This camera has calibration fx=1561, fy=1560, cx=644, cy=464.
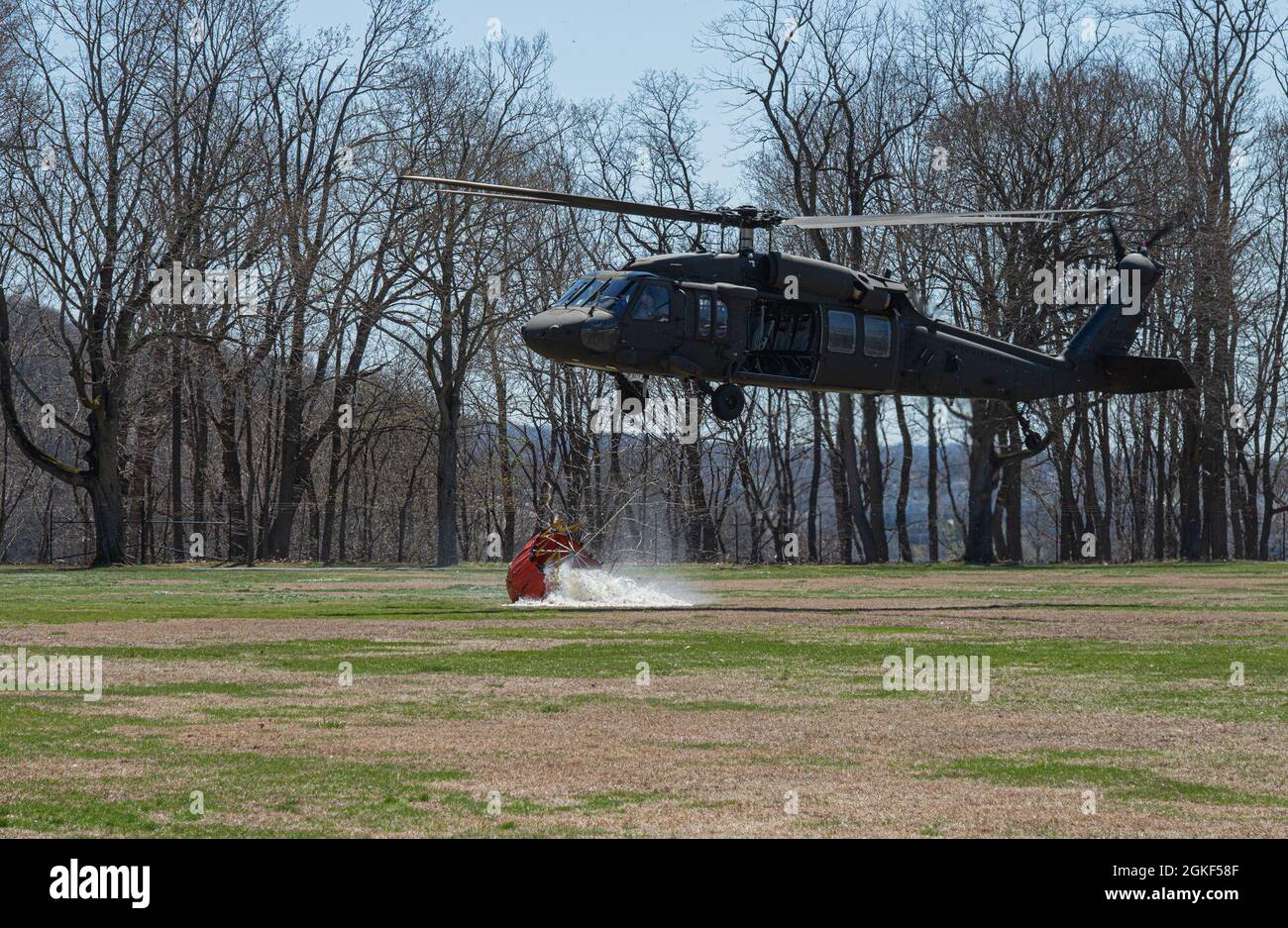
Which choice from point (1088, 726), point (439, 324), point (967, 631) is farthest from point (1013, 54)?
point (1088, 726)

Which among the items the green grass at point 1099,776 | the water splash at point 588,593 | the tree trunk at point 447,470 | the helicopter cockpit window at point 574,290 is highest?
the helicopter cockpit window at point 574,290

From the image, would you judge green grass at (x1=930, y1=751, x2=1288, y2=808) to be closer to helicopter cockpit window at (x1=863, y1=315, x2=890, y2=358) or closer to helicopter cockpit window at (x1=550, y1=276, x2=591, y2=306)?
helicopter cockpit window at (x1=550, y1=276, x2=591, y2=306)

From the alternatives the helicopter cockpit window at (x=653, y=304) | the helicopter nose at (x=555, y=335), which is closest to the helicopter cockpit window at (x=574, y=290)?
the helicopter nose at (x=555, y=335)

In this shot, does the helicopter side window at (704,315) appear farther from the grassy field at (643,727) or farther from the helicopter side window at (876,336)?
the grassy field at (643,727)

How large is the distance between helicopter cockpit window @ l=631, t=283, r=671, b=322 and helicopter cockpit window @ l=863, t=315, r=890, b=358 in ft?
15.4

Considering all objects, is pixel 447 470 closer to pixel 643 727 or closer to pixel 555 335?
pixel 555 335

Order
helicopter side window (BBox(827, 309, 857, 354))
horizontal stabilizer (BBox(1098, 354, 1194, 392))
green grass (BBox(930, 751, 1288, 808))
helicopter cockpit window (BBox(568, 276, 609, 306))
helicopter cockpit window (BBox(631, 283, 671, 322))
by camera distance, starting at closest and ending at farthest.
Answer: green grass (BBox(930, 751, 1288, 808)) < helicopter cockpit window (BBox(631, 283, 671, 322)) < helicopter cockpit window (BBox(568, 276, 609, 306)) < helicopter side window (BBox(827, 309, 857, 354)) < horizontal stabilizer (BBox(1098, 354, 1194, 392))

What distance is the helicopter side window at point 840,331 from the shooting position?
3095 cm

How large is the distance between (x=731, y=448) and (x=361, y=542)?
18.0 meters

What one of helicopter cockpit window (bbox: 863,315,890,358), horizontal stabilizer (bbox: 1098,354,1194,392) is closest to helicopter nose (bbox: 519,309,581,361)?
helicopter cockpit window (bbox: 863,315,890,358)

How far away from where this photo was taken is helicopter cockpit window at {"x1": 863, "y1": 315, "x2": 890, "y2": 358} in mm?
31500

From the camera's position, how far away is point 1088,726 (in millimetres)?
14047

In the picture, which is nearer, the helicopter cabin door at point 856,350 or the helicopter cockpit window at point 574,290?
the helicopter cockpit window at point 574,290

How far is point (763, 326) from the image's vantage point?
30.5 meters
